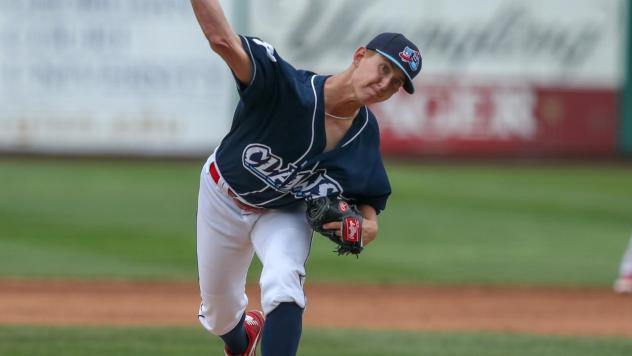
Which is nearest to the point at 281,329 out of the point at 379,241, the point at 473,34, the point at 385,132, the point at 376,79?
the point at 376,79

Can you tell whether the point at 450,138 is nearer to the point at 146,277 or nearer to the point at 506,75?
the point at 506,75

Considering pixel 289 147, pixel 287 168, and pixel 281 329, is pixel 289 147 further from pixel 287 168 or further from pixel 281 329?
pixel 281 329

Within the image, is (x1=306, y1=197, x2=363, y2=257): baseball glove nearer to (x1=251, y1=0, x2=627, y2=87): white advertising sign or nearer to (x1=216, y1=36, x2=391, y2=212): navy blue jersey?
(x1=216, y1=36, x2=391, y2=212): navy blue jersey

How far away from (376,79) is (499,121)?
57.2 feet

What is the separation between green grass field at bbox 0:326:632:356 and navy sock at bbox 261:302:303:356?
1.78 meters

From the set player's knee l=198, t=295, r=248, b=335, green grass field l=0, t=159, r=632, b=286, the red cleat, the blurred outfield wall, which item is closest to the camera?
player's knee l=198, t=295, r=248, b=335

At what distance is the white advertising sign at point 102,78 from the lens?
2033 centimetres

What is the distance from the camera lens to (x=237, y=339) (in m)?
6.10

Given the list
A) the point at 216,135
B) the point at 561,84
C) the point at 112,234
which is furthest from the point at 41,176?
the point at 561,84

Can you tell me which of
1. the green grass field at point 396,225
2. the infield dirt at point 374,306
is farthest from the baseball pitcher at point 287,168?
the green grass field at point 396,225

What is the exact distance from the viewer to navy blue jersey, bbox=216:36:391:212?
16.7ft

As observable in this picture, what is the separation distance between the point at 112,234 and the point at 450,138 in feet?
34.2

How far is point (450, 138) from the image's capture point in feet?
72.5

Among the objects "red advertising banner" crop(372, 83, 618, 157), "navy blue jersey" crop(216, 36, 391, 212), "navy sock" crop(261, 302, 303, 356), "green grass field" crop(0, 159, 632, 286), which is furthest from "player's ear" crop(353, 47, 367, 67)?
"red advertising banner" crop(372, 83, 618, 157)
